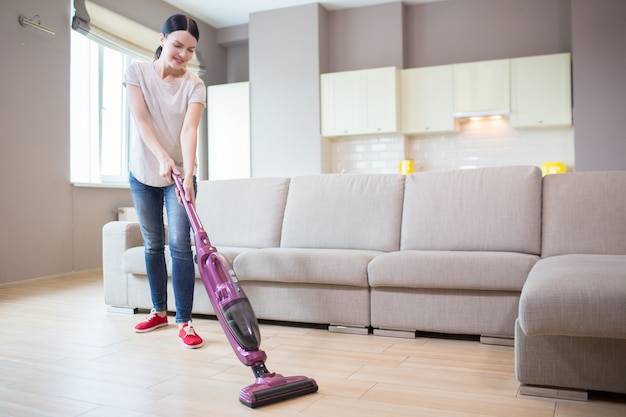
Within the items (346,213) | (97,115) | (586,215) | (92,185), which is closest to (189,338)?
(346,213)

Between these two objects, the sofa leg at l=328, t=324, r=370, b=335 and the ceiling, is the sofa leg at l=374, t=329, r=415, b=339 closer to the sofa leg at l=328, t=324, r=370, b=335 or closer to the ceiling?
the sofa leg at l=328, t=324, r=370, b=335

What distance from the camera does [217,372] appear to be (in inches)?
80.6

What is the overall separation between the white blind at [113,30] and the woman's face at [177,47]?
10.2ft

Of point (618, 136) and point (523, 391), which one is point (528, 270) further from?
point (618, 136)

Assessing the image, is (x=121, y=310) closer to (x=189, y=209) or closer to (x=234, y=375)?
(x=189, y=209)

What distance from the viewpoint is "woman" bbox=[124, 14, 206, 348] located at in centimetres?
242

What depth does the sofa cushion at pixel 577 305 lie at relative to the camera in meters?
1.56

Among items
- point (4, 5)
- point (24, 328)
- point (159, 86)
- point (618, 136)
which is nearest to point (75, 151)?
point (4, 5)

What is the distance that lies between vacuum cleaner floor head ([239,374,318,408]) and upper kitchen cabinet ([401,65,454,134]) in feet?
14.6

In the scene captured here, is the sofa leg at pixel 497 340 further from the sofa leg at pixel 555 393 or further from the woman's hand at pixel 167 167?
the woman's hand at pixel 167 167

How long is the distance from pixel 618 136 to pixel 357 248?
11.5 feet

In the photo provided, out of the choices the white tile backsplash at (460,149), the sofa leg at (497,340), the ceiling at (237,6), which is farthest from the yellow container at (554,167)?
the sofa leg at (497,340)

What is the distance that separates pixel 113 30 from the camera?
5.40 meters

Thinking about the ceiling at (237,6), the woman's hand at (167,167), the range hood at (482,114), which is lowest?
the woman's hand at (167,167)
